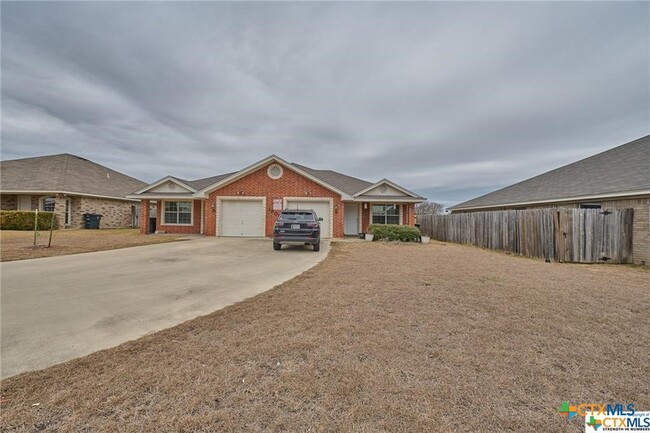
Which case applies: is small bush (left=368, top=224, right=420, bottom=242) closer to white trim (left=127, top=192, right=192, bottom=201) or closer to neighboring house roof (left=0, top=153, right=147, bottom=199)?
white trim (left=127, top=192, right=192, bottom=201)

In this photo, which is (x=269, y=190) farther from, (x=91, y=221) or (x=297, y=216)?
(x=91, y=221)

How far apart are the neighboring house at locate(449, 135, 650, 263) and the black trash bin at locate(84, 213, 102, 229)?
99.6 ft

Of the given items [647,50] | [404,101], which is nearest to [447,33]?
[404,101]

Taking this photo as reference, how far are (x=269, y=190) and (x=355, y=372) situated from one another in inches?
625

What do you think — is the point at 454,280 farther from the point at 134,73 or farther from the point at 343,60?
the point at 134,73

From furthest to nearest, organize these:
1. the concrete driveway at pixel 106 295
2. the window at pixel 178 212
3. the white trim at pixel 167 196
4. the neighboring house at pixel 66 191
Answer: the neighboring house at pixel 66 191
the window at pixel 178 212
the white trim at pixel 167 196
the concrete driveway at pixel 106 295

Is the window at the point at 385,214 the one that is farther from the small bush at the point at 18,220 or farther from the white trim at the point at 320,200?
the small bush at the point at 18,220

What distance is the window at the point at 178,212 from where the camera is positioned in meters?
19.5

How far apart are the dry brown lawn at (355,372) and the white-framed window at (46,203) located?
85.3 ft

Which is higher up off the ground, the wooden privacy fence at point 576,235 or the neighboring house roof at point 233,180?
the neighboring house roof at point 233,180

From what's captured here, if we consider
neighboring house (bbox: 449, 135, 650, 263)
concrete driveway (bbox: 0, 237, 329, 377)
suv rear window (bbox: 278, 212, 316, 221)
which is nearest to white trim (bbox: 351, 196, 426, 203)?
neighboring house (bbox: 449, 135, 650, 263)

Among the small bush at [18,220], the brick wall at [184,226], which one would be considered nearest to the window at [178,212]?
the brick wall at [184,226]

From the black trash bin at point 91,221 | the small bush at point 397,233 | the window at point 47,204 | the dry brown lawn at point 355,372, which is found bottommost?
the dry brown lawn at point 355,372

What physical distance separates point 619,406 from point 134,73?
17752 mm
